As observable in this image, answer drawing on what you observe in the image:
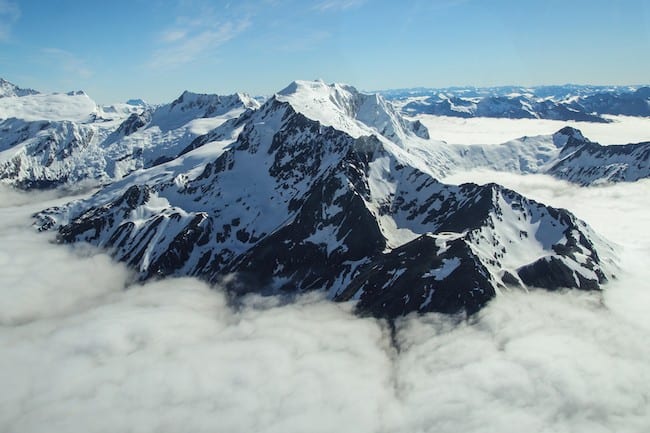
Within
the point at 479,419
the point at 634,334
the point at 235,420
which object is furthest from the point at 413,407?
the point at 634,334

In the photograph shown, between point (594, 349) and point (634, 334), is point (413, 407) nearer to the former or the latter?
point (594, 349)

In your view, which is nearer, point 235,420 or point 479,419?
point 479,419

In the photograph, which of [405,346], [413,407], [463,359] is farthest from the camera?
[405,346]

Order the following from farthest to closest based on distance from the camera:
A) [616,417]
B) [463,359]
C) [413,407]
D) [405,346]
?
[405,346], [463,359], [413,407], [616,417]

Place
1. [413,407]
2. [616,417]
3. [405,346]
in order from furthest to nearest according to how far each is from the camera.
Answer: [405,346], [413,407], [616,417]

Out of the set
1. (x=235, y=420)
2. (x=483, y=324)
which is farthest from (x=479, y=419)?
(x=235, y=420)

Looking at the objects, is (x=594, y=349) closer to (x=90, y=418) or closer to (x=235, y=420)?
(x=235, y=420)

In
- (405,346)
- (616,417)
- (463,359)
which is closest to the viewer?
(616,417)

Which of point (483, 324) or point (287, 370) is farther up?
point (483, 324)

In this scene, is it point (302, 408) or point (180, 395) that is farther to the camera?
point (180, 395)
